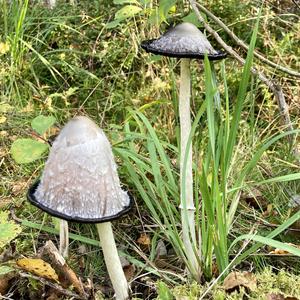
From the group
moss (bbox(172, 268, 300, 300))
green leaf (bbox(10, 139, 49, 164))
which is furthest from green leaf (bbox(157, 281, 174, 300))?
green leaf (bbox(10, 139, 49, 164))

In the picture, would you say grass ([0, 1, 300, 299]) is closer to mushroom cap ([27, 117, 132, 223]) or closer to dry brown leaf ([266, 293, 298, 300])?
dry brown leaf ([266, 293, 298, 300])

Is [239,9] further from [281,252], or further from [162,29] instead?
[281,252]

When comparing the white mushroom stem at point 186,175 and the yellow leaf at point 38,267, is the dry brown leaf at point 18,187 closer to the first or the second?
the yellow leaf at point 38,267

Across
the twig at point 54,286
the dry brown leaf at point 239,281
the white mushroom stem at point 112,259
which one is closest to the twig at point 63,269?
the twig at point 54,286

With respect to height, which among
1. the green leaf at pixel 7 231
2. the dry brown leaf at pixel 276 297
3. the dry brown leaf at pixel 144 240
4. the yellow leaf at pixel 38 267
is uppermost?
the green leaf at pixel 7 231

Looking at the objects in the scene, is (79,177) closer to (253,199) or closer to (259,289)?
(259,289)

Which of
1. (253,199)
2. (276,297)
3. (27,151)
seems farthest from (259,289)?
(27,151)
